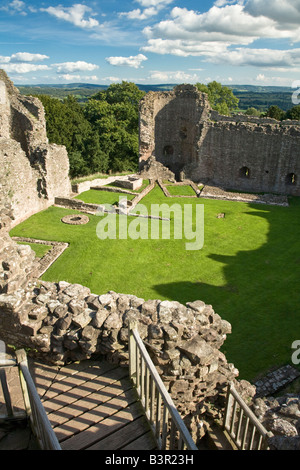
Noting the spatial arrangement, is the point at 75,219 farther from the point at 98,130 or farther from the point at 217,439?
the point at 98,130

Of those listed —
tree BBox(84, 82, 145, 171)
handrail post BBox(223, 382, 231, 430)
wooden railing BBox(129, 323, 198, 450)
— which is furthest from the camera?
tree BBox(84, 82, 145, 171)

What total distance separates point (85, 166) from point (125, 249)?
66.9ft

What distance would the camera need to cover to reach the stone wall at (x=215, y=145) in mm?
26625

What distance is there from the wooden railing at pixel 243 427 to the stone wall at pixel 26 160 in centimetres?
1428

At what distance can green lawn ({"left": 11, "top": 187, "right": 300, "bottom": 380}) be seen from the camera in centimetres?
1120

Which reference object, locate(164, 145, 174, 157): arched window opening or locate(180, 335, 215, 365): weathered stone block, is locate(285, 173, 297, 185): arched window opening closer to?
locate(164, 145, 174, 157): arched window opening

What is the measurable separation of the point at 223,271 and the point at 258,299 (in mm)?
2460

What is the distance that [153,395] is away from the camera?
4801 mm

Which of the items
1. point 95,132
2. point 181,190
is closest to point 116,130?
point 95,132

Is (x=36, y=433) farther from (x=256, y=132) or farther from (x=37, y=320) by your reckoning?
(x=256, y=132)

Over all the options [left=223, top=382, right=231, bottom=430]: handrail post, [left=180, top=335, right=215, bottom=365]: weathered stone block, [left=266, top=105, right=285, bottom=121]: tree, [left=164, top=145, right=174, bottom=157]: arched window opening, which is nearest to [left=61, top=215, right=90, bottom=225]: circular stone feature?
[left=180, top=335, right=215, bottom=365]: weathered stone block

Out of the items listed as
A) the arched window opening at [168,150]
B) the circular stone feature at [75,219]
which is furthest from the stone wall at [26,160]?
the arched window opening at [168,150]

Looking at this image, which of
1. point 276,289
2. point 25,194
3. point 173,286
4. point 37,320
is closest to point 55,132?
point 25,194

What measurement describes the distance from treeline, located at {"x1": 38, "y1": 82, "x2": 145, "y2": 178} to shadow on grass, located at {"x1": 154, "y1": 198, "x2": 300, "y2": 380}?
22.1m
